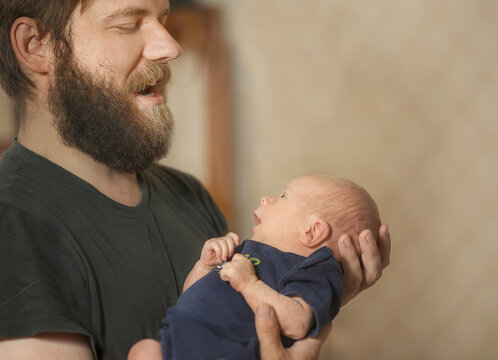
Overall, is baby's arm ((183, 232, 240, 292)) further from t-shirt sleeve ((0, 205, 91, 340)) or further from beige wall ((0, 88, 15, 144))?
beige wall ((0, 88, 15, 144))

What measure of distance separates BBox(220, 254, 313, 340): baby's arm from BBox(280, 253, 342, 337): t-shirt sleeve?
16 millimetres

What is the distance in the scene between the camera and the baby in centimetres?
111

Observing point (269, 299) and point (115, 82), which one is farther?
point (115, 82)

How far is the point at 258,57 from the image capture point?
2.98 meters

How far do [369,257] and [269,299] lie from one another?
334 millimetres

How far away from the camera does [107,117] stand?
4.77ft

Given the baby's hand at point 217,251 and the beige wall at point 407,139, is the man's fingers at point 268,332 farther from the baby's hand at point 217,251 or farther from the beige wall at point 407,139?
the beige wall at point 407,139

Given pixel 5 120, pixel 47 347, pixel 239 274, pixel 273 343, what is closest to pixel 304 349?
pixel 273 343

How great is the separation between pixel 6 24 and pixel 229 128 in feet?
5.57

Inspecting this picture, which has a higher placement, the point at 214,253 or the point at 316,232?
the point at 316,232

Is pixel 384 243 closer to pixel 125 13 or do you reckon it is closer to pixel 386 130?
pixel 125 13

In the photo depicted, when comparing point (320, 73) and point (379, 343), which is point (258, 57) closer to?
point (320, 73)

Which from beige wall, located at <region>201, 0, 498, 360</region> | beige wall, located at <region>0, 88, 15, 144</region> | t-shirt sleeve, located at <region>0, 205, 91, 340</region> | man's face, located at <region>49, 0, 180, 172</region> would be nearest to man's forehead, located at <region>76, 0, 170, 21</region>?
man's face, located at <region>49, 0, 180, 172</region>

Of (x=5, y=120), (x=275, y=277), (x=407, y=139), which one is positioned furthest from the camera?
(x=5, y=120)
